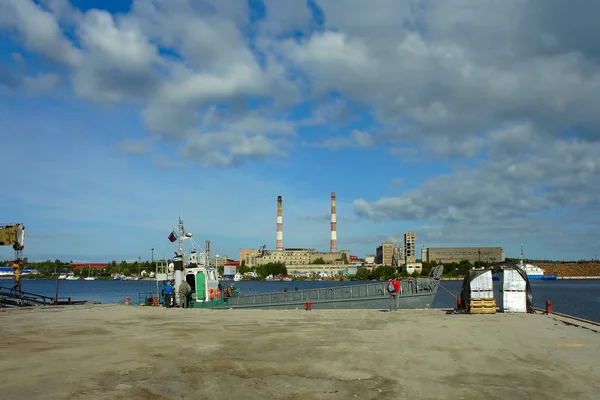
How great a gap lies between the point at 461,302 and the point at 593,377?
15.9 m

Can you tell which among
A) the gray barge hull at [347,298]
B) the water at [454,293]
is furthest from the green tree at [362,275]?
the gray barge hull at [347,298]

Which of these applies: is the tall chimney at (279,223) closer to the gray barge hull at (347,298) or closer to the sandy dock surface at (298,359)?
the gray barge hull at (347,298)

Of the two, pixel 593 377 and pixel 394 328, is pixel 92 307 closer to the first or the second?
pixel 394 328

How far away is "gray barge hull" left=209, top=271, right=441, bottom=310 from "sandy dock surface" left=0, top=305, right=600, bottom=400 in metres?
9.71

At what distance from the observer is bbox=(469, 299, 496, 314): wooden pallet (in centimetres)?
2514

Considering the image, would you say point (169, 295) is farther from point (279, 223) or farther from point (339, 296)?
point (279, 223)

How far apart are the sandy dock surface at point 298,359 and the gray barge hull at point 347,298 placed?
31.9ft

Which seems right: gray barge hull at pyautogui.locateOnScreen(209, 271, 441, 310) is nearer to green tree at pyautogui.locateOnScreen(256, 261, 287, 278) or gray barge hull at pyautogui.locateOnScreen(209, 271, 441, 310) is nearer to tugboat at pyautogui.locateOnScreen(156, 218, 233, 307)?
tugboat at pyautogui.locateOnScreen(156, 218, 233, 307)

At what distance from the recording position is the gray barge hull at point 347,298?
32.2m

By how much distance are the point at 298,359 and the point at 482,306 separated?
1499cm

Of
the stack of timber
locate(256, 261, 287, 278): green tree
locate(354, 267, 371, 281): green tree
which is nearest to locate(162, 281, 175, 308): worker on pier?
the stack of timber

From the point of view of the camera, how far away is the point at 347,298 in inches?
1284

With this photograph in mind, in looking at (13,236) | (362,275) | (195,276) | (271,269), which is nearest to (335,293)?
(195,276)

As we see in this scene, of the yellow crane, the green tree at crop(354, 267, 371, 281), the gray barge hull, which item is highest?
the yellow crane
